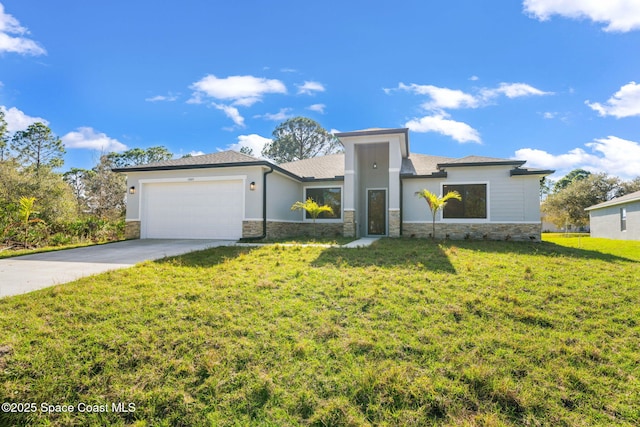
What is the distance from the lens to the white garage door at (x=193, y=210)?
39.2 ft

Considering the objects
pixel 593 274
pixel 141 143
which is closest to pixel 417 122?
pixel 593 274

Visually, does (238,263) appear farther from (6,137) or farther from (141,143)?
(6,137)

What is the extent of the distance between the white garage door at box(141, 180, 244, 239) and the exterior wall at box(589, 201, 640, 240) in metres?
21.0

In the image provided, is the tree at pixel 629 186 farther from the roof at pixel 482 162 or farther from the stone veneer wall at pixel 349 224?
the stone veneer wall at pixel 349 224

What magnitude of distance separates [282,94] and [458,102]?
9.33m

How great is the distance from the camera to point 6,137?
70.9 feet

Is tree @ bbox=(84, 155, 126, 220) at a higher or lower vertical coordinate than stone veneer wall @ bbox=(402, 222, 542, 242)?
higher

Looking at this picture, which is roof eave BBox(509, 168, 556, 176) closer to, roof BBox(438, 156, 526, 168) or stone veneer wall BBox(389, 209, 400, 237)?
roof BBox(438, 156, 526, 168)

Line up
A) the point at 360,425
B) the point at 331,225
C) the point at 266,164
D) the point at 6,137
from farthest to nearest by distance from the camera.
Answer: the point at 6,137
the point at 331,225
the point at 266,164
the point at 360,425

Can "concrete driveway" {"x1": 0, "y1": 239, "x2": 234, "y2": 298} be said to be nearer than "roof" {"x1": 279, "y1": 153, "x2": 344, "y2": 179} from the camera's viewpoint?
Yes

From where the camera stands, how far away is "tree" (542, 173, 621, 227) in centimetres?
2980

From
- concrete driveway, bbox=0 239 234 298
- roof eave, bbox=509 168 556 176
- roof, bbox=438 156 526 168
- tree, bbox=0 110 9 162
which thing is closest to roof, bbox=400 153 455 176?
roof, bbox=438 156 526 168

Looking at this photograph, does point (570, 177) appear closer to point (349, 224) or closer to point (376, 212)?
point (376, 212)

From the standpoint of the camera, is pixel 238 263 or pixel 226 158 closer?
pixel 238 263
